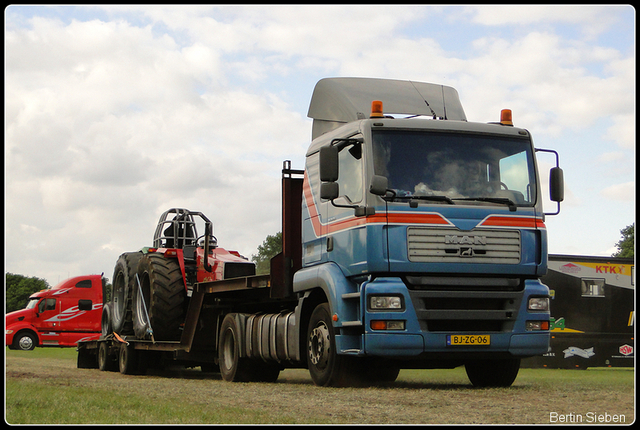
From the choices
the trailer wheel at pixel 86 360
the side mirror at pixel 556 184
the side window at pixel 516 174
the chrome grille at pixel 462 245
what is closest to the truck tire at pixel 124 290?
the trailer wheel at pixel 86 360

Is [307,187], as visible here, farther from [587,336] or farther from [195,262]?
[587,336]

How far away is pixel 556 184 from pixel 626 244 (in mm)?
68240

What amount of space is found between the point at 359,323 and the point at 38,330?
89.5 ft

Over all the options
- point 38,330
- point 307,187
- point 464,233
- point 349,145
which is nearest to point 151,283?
point 307,187

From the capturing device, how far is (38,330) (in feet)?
Answer: 113

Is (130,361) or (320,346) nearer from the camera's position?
(320,346)

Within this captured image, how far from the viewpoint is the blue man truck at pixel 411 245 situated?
10.1 metres

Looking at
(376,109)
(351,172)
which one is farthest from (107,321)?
(376,109)

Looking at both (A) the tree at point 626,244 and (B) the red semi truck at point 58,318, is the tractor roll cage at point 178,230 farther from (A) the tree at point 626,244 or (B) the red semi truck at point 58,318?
(A) the tree at point 626,244

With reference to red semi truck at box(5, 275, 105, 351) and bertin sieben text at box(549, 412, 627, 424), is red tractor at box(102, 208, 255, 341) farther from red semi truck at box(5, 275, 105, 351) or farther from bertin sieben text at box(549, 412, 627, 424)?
red semi truck at box(5, 275, 105, 351)

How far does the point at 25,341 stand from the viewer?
3416 centimetres

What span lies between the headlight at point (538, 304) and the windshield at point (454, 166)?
1210 mm

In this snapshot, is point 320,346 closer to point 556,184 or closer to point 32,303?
point 556,184

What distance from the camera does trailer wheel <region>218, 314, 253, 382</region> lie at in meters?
13.4
